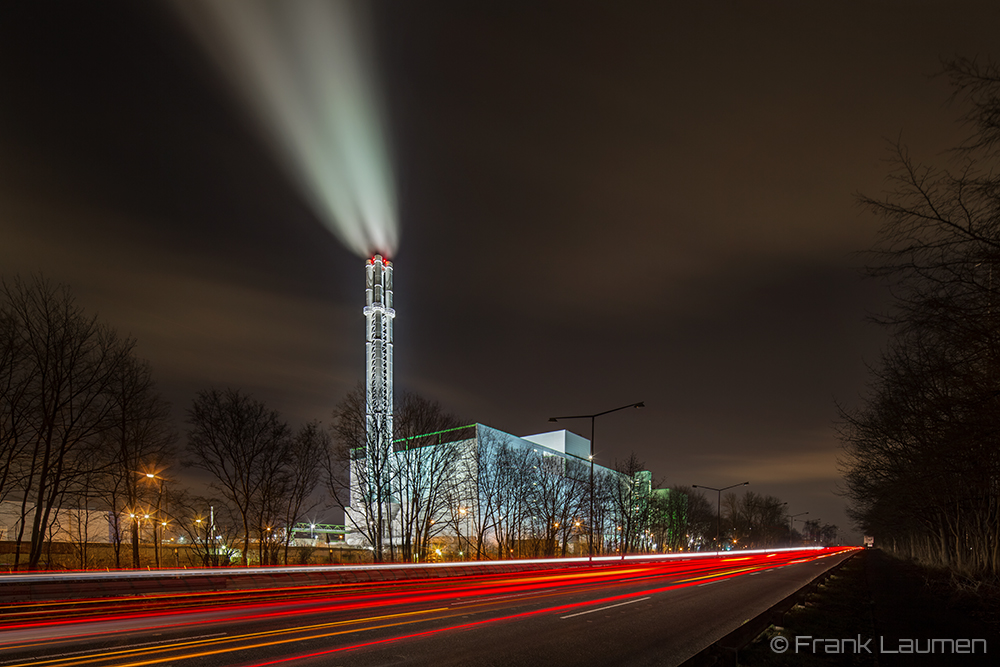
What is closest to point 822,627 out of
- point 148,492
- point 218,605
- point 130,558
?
point 218,605

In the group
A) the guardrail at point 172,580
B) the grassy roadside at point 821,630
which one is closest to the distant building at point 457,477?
the guardrail at point 172,580

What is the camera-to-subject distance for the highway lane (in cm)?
1077

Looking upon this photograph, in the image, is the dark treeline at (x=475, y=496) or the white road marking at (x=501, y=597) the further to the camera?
the dark treeline at (x=475, y=496)

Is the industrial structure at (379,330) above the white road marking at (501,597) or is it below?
above

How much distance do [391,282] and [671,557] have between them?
100628 mm

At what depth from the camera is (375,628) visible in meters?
14.1

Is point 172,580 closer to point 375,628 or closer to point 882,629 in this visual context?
point 375,628

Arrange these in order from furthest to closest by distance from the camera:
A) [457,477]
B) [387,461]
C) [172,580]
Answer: [457,477]
[387,461]
[172,580]

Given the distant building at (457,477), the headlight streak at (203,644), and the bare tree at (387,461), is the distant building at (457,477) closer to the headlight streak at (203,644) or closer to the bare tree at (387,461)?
the bare tree at (387,461)

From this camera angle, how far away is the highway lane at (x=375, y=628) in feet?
35.3

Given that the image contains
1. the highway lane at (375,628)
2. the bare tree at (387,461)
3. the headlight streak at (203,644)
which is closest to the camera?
the headlight streak at (203,644)

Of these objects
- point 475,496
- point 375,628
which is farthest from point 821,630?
point 475,496

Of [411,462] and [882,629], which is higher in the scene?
[411,462]

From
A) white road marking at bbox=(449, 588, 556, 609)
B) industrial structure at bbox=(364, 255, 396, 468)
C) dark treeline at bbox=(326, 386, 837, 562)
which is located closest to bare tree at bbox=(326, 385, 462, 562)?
dark treeline at bbox=(326, 386, 837, 562)
